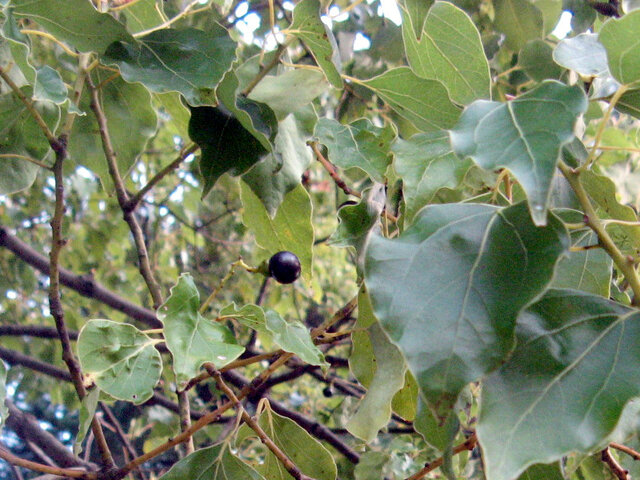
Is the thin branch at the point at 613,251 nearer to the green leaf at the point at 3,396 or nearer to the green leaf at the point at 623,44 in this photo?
the green leaf at the point at 623,44

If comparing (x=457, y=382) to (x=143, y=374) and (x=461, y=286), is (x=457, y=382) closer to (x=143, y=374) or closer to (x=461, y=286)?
(x=461, y=286)

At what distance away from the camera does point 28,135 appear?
40.1 inches

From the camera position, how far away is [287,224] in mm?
1023

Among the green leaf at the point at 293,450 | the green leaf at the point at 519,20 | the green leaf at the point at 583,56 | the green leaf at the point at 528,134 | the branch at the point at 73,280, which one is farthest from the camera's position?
the branch at the point at 73,280

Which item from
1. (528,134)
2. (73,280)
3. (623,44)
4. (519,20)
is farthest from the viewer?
(73,280)

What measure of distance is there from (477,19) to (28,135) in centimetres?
106

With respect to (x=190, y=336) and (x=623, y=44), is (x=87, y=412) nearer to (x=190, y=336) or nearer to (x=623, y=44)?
(x=190, y=336)

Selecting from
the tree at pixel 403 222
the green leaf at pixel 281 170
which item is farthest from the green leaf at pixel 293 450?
the green leaf at pixel 281 170

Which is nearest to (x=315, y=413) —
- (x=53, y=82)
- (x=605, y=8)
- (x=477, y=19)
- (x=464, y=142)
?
(x=477, y=19)

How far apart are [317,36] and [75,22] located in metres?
0.30

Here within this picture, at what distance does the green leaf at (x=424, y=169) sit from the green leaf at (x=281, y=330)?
0.19 meters

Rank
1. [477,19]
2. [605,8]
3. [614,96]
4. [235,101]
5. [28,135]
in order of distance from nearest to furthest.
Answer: [614,96]
[235,101]
[28,135]
[605,8]
[477,19]

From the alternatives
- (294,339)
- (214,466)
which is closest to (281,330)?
(294,339)

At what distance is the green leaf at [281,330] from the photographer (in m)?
0.73
